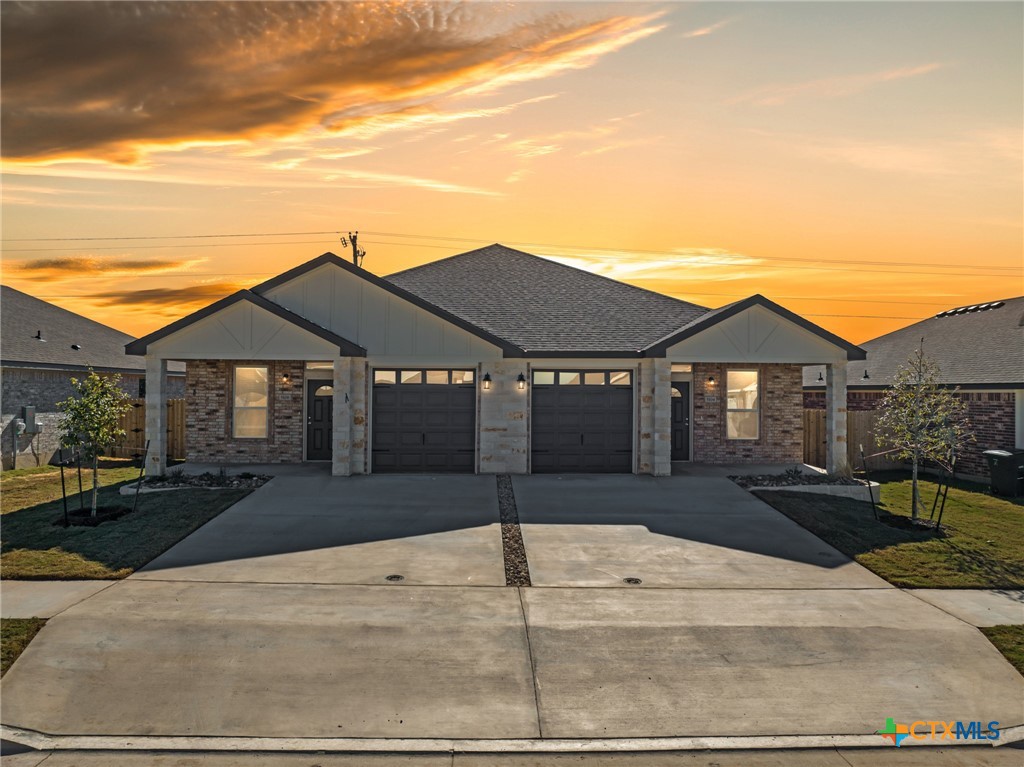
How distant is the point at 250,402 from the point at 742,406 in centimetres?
1402

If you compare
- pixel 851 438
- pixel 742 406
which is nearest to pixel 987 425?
pixel 851 438

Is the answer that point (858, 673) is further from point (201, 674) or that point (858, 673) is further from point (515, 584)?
point (201, 674)

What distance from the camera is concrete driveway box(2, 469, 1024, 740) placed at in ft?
21.6

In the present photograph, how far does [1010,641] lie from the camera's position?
837cm

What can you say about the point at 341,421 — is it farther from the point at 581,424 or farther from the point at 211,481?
the point at 581,424

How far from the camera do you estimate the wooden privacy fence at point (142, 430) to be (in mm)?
21062

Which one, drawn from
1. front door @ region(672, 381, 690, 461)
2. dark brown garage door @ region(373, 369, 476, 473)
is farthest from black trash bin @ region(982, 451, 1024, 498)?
dark brown garage door @ region(373, 369, 476, 473)

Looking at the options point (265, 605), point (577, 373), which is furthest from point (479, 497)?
point (265, 605)

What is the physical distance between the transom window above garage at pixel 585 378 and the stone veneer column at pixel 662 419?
94cm

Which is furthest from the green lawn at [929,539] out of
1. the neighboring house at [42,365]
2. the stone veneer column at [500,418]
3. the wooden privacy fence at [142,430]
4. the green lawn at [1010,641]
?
the neighboring house at [42,365]

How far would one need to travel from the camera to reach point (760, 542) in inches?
480

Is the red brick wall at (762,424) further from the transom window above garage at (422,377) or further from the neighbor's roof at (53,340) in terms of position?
the neighbor's roof at (53,340)

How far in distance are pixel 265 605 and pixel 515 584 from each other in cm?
337

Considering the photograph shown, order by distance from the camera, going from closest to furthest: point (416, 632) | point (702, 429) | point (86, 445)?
point (416, 632)
point (86, 445)
point (702, 429)
